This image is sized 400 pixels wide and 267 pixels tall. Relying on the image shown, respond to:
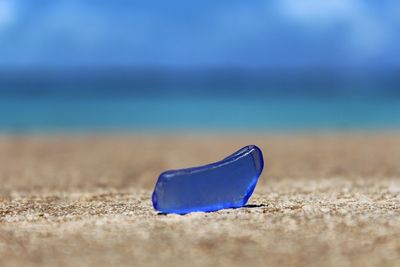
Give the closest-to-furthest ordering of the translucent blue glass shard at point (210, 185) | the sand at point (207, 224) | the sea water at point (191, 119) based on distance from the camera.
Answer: the sand at point (207, 224) < the translucent blue glass shard at point (210, 185) < the sea water at point (191, 119)

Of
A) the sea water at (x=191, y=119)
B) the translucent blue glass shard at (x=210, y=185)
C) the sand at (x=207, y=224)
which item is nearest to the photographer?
the sand at (x=207, y=224)

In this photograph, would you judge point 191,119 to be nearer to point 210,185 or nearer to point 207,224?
point 210,185

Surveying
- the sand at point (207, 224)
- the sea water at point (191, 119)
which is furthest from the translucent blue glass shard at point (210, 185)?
the sea water at point (191, 119)

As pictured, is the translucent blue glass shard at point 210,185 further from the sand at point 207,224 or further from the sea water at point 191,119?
the sea water at point 191,119

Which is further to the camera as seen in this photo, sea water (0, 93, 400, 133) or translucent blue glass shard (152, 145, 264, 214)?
sea water (0, 93, 400, 133)

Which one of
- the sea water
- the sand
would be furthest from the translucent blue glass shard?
the sea water

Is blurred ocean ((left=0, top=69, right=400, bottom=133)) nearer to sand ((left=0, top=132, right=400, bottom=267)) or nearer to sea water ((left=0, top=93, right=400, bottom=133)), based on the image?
sea water ((left=0, top=93, right=400, bottom=133))

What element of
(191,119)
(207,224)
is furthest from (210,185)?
(191,119)

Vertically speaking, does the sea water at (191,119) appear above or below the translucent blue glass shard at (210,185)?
below
